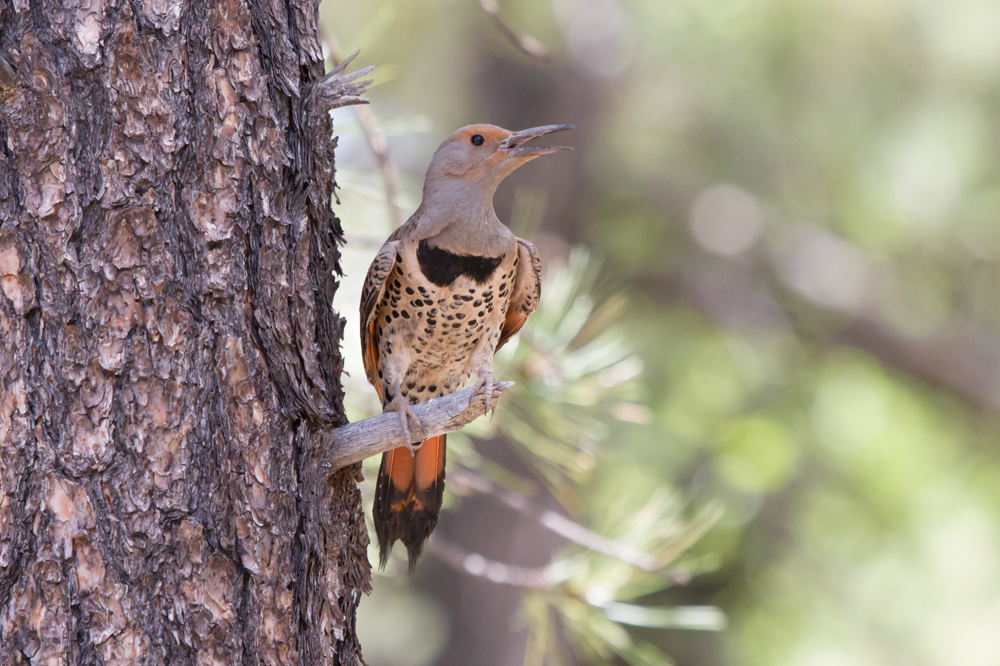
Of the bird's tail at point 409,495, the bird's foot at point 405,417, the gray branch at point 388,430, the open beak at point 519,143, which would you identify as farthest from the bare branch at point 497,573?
the open beak at point 519,143

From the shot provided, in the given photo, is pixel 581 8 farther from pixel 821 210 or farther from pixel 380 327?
pixel 380 327

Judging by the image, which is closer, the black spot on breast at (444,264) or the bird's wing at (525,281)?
the black spot on breast at (444,264)

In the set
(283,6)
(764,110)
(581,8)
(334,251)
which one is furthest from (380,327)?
(764,110)

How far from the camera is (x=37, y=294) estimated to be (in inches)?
53.3

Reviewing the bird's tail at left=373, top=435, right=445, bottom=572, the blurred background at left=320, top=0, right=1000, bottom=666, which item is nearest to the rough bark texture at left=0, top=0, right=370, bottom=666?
the bird's tail at left=373, top=435, right=445, bottom=572

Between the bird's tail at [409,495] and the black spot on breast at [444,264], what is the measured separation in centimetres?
41

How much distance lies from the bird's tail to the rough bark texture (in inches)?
21.4

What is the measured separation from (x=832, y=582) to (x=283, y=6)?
5.86m

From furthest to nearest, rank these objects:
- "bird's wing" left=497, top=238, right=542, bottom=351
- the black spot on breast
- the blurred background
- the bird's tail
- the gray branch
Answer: the blurred background
"bird's wing" left=497, top=238, right=542, bottom=351
the black spot on breast
the bird's tail
the gray branch

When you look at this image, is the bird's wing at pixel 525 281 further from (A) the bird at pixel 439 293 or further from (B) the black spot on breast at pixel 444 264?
(B) the black spot on breast at pixel 444 264

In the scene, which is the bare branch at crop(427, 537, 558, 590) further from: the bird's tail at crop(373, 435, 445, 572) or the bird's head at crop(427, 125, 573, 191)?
the bird's head at crop(427, 125, 573, 191)

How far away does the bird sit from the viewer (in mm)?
2184

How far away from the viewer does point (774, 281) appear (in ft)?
19.1

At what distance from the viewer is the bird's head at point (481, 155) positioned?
238 cm
